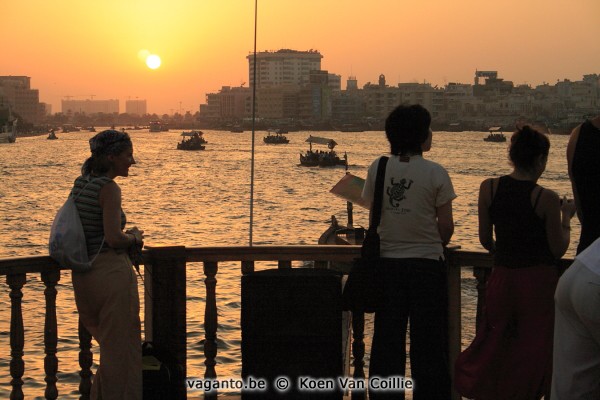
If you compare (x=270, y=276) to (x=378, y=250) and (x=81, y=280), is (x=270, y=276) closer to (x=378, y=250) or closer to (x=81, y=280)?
(x=378, y=250)

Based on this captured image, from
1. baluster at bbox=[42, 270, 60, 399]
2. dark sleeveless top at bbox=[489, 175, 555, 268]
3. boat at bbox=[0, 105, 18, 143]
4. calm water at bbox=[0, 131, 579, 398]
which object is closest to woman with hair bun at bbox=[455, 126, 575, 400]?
dark sleeveless top at bbox=[489, 175, 555, 268]

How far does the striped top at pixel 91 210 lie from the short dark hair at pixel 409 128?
1.35 m

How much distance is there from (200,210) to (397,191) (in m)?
54.5

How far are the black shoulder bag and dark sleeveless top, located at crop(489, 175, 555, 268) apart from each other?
54 cm

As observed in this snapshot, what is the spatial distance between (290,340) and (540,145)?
1502 millimetres

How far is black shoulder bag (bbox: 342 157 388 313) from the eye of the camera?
448 cm

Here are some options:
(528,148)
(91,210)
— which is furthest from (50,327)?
(528,148)

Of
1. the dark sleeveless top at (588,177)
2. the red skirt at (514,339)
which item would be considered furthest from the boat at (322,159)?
the dark sleeveless top at (588,177)

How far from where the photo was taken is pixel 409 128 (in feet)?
14.9

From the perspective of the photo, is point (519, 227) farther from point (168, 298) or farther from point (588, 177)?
point (168, 298)

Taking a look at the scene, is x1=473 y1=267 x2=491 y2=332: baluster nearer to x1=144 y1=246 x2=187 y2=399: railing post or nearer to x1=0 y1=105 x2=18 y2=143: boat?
x1=144 y1=246 x2=187 y2=399: railing post

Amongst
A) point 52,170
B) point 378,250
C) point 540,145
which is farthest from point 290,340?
point 52,170

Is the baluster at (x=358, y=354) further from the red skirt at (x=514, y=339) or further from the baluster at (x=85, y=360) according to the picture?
the baluster at (x=85, y=360)

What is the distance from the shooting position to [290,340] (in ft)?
15.5
